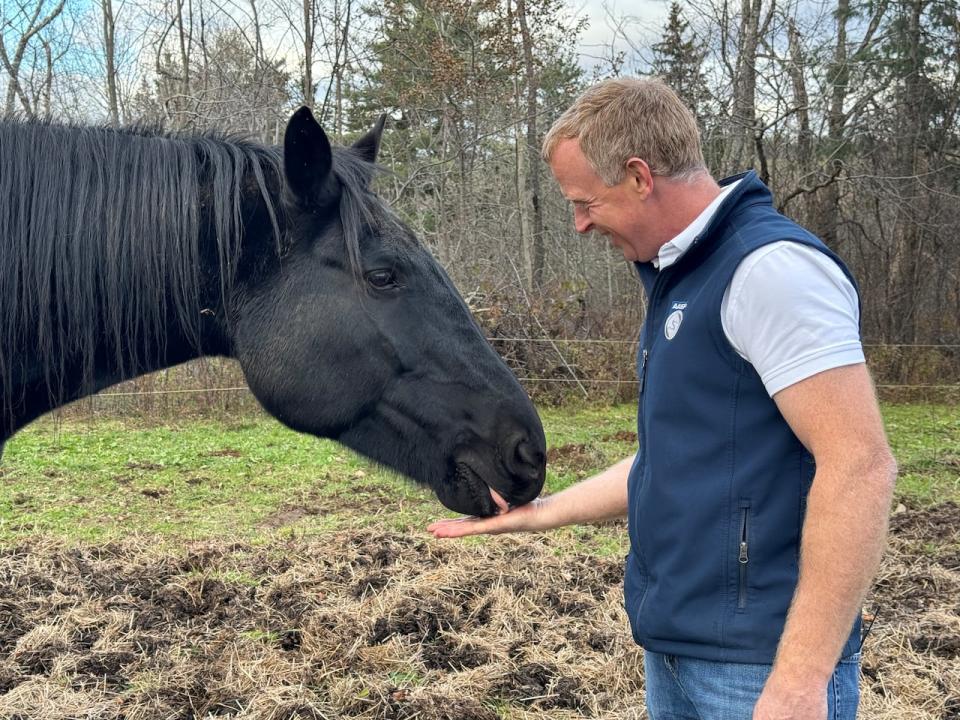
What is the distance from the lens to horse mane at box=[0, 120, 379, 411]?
2240 millimetres

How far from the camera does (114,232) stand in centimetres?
229

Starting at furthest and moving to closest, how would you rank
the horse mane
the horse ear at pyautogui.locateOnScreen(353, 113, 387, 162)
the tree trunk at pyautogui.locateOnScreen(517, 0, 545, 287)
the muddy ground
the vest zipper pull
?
the tree trunk at pyautogui.locateOnScreen(517, 0, 545, 287) < the muddy ground < the horse ear at pyautogui.locateOnScreen(353, 113, 387, 162) < the horse mane < the vest zipper pull

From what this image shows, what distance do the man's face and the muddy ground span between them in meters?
2.40

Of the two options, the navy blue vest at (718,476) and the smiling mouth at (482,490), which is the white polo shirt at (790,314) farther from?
the smiling mouth at (482,490)

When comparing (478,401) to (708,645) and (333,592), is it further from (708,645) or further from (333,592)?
(333,592)

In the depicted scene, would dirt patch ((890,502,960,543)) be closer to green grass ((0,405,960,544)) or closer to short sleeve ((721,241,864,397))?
green grass ((0,405,960,544))

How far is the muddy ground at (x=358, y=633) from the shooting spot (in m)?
3.40

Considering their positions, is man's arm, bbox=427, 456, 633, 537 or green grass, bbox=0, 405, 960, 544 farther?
green grass, bbox=0, 405, 960, 544

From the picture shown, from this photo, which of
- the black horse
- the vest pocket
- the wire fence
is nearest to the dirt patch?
the black horse

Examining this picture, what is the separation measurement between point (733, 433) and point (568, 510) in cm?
76

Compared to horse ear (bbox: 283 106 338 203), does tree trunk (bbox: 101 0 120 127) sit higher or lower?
higher

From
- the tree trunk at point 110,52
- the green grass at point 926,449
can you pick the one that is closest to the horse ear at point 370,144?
the green grass at point 926,449

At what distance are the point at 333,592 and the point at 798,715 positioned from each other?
12.1 ft

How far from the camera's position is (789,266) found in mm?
1337
